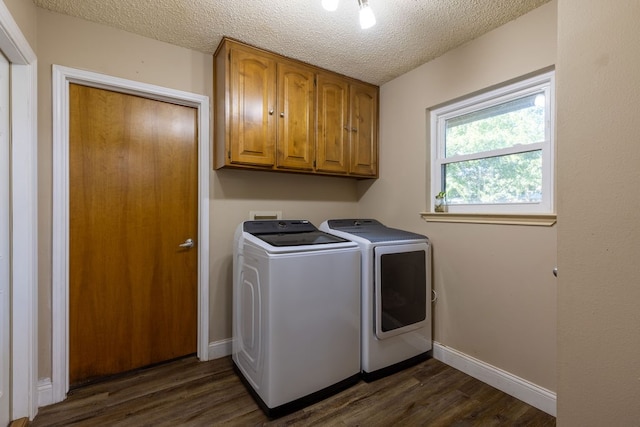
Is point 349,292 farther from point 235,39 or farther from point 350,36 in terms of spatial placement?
point 235,39

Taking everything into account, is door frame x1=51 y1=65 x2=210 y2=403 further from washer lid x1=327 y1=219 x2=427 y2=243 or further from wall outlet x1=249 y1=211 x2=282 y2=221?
washer lid x1=327 y1=219 x2=427 y2=243

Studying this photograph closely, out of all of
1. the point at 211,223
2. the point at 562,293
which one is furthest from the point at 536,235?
the point at 211,223

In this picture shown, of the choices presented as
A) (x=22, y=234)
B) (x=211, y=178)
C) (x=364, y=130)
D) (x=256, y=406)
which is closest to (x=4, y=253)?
(x=22, y=234)

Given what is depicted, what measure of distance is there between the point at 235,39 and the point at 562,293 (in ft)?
7.31

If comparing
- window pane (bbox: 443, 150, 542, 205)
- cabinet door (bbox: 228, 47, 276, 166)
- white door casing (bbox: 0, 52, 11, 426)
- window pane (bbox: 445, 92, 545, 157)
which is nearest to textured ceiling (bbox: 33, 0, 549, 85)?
cabinet door (bbox: 228, 47, 276, 166)

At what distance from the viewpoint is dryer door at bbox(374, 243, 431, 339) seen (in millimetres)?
1922

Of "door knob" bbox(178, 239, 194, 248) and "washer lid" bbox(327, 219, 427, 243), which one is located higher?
"washer lid" bbox(327, 219, 427, 243)

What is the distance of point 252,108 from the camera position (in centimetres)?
206

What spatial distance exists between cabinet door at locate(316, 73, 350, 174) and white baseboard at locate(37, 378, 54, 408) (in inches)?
85.8

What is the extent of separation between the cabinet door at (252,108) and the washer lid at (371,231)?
74 centimetres

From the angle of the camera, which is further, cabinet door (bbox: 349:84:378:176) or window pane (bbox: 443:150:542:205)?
cabinet door (bbox: 349:84:378:176)

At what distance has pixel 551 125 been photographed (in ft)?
5.49

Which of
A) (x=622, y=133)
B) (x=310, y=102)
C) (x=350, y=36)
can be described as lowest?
(x=622, y=133)

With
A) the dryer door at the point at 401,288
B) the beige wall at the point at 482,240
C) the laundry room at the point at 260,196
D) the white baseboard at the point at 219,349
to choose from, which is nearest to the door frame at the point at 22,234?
the laundry room at the point at 260,196
